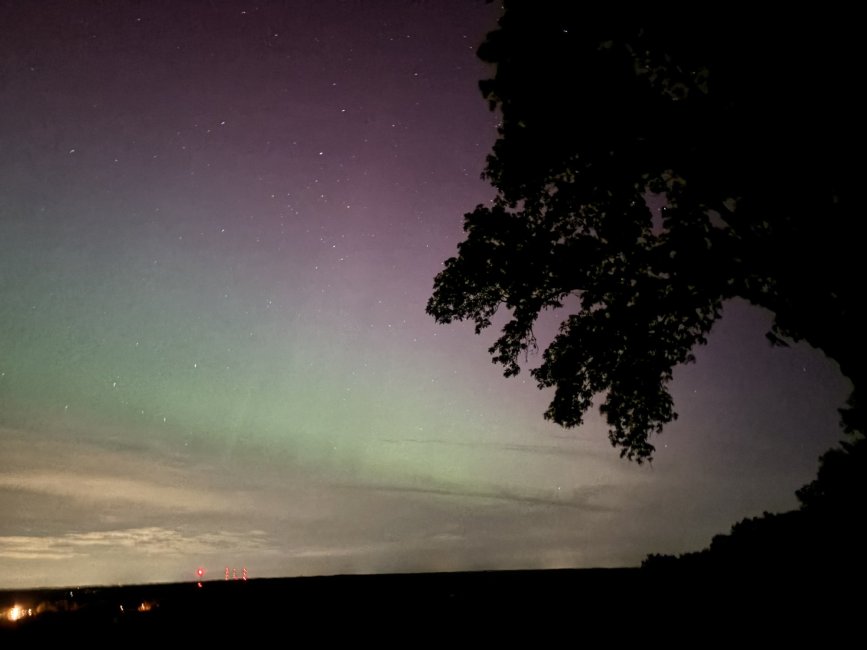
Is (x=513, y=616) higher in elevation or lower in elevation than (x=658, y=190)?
lower

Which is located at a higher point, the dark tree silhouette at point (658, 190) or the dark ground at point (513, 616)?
the dark tree silhouette at point (658, 190)

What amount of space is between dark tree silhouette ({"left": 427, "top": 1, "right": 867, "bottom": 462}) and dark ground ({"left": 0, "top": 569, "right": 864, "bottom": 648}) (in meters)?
4.80

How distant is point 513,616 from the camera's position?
32.2 ft

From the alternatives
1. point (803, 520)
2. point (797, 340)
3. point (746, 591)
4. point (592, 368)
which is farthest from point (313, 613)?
point (797, 340)

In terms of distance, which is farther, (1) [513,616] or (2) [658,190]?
(2) [658,190]

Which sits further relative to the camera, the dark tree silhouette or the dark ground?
the dark tree silhouette

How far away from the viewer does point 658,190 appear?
13758mm

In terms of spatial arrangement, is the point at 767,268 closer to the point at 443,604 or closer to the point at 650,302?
the point at 650,302

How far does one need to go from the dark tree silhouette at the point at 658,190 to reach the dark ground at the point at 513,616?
4.80 metres

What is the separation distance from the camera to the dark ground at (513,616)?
795 cm

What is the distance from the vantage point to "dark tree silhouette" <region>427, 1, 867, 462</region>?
9.84 meters

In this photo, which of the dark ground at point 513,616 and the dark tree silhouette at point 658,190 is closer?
the dark ground at point 513,616

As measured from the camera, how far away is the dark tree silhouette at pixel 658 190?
32.3 ft

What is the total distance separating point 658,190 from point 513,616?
937 centimetres
